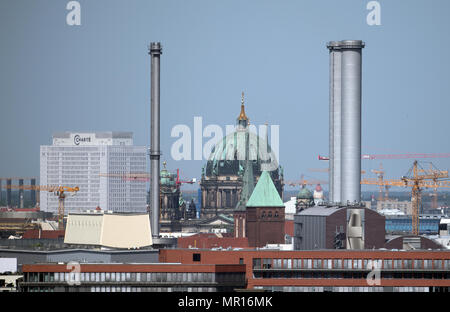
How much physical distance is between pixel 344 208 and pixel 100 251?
37.8 metres

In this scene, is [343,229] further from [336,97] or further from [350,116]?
[336,97]

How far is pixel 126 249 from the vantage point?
162000 millimetres

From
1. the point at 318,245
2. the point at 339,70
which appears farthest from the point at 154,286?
the point at 339,70

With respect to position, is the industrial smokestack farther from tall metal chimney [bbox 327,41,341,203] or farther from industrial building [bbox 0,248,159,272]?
industrial building [bbox 0,248,159,272]

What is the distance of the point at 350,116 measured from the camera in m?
198

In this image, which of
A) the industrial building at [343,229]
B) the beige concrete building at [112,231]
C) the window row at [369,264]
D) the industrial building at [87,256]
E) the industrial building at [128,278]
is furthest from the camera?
the industrial building at [343,229]

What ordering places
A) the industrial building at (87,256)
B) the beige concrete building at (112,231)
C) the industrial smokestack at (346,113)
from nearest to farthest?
the industrial building at (87,256), the beige concrete building at (112,231), the industrial smokestack at (346,113)

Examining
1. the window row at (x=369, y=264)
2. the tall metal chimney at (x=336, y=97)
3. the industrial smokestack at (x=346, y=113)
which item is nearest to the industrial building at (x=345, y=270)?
the window row at (x=369, y=264)

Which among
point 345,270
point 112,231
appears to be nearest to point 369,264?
point 345,270

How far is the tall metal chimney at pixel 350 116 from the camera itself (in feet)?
644

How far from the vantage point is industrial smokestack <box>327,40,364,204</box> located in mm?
196500

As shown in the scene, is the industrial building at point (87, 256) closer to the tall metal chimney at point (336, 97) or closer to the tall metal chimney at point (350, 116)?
the tall metal chimney at point (336, 97)

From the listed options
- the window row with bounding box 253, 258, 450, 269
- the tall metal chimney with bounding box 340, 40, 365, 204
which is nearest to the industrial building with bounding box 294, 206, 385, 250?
the tall metal chimney with bounding box 340, 40, 365, 204

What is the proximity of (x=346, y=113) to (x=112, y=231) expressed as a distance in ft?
148
